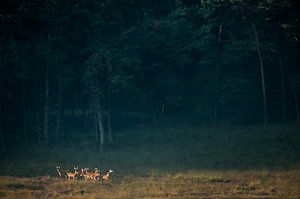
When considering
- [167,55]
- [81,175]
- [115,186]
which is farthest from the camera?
[167,55]

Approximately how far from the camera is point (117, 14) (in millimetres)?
45906

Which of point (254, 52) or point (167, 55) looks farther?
point (254, 52)

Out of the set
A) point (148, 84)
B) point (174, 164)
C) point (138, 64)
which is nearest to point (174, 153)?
point (174, 164)

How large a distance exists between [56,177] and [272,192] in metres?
12.0

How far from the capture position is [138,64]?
162 ft

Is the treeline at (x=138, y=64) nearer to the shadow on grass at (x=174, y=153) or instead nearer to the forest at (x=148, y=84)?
the forest at (x=148, y=84)

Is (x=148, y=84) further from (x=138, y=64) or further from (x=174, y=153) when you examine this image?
(x=174, y=153)

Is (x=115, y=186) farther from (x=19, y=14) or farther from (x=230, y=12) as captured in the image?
(x=230, y=12)

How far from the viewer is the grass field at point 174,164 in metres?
23.4

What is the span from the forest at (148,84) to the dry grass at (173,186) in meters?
0.81

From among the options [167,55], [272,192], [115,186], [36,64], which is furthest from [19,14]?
[272,192]

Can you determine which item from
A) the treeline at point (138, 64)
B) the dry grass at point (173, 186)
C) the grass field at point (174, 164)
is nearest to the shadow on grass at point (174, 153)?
the grass field at point (174, 164)

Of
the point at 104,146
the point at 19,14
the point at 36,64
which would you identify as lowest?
the point at 104,146

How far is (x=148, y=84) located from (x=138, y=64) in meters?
5.50
